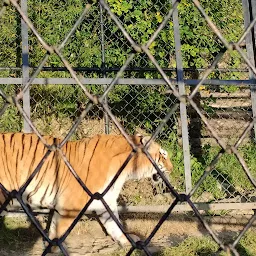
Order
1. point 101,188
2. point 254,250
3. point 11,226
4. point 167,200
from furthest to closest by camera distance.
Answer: point 167,200
point 11,226
point 101,188
point 254,250

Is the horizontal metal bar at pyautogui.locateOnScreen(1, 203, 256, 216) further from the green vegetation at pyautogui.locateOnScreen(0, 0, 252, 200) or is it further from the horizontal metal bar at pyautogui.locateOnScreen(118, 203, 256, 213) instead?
the green vegetation at pyautogui.locateOnScreen(0, 0, 252, 200)

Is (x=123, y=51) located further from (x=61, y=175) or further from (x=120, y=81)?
(x=61, y=175)

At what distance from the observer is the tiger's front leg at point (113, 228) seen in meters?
5.21

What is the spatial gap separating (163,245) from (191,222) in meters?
0.74

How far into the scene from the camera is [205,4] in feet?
23.7

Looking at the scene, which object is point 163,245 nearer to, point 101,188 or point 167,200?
point 101,188

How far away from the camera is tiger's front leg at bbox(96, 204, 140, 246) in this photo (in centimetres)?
521

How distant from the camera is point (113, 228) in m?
5.36

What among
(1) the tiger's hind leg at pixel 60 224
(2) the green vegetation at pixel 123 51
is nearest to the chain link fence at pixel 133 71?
(2) the green vegetation at pixel 123 51

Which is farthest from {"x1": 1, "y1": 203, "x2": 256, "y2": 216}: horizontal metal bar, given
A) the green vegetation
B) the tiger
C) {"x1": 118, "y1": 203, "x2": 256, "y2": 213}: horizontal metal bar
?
the green vegetation

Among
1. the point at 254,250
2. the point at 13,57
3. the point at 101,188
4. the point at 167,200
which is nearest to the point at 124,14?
the point at 13,57

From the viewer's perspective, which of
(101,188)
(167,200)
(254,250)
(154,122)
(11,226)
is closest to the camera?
(254,250)

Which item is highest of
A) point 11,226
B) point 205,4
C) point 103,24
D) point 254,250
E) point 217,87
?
point 205,4

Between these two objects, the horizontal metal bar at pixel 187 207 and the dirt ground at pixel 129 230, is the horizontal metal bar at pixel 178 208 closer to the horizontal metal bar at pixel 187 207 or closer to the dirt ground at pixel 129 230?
the horizontal metal bar at pixel 187 207
